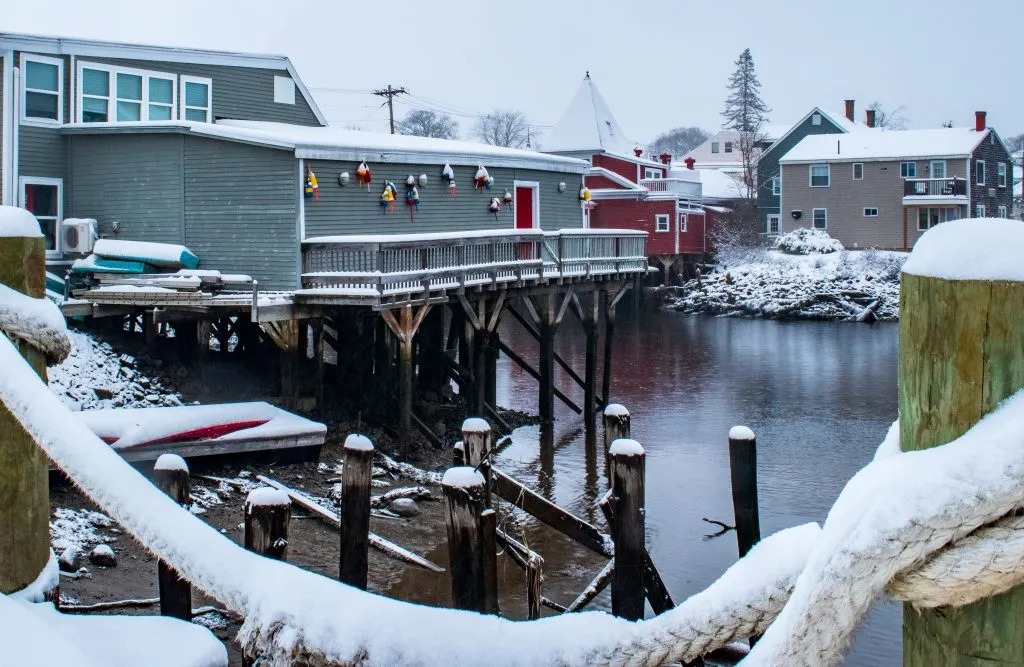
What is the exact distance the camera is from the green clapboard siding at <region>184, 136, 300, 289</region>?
20.3 meters

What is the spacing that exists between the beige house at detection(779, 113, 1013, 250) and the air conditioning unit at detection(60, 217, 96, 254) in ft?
161

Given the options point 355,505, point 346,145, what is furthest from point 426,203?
point 355,505

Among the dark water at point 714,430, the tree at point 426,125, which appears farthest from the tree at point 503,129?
the dark water at point 714,430

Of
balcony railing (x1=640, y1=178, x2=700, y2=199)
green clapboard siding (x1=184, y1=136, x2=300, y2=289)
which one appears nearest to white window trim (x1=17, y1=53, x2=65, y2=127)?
green clapboard siding (x1=184, y1=136, x2=300, y2=289)

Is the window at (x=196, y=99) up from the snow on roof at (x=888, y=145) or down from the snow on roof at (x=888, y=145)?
down

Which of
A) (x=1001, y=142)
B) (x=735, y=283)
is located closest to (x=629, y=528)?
(x=735, y=283)

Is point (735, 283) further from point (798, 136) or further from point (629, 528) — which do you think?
point (629, 528)

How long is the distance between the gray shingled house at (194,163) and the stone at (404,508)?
222 inches

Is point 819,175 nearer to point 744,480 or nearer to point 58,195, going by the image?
point 58,195

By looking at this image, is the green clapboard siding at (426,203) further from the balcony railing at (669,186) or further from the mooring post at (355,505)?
the balcony railing at (669,186)

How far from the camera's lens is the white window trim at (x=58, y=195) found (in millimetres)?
22172

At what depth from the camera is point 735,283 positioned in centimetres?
5681

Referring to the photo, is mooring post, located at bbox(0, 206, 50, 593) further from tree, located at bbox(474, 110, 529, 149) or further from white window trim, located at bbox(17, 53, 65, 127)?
tree, located at bbox(474, 110, 529, 149)

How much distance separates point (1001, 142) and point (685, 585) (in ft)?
197
